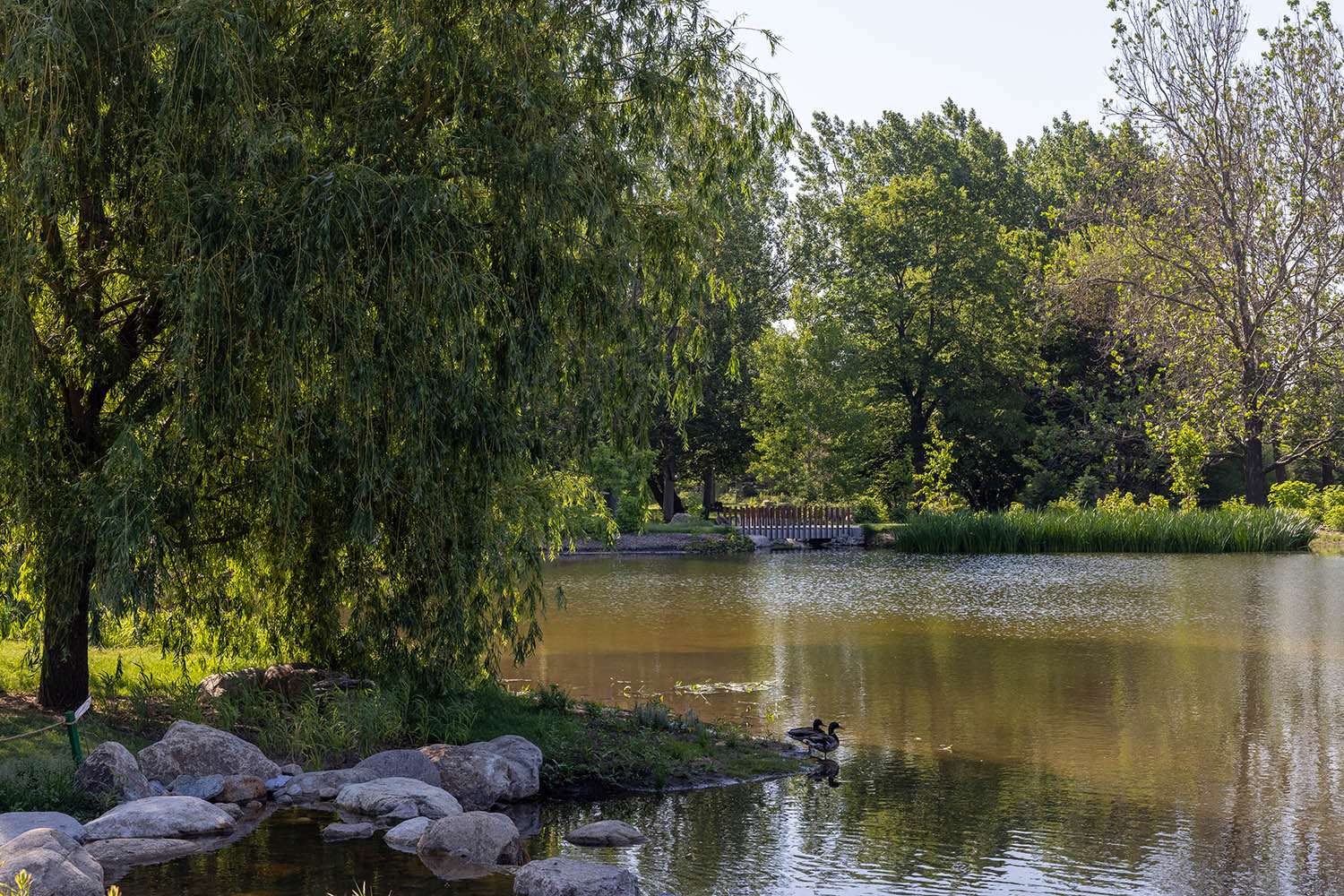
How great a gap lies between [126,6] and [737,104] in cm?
550

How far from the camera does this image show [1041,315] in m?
46.8

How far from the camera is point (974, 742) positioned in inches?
483

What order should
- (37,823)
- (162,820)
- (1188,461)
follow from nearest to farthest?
(37,823), (162,820), (1188,461)

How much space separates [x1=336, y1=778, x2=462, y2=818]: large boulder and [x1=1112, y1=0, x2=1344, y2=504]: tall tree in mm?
30723

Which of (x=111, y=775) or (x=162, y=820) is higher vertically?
(x=111, y=775)

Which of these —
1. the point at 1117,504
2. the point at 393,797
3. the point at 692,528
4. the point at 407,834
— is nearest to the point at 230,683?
the point at 393,797

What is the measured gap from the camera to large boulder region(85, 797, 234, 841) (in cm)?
856

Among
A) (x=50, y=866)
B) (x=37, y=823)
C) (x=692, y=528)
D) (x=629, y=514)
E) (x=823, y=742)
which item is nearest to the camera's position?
(x=50, y=866)

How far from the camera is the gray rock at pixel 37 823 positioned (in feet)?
26.2

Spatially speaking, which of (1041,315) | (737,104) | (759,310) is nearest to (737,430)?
(759,310)

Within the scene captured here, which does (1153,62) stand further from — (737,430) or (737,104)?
(737,104)

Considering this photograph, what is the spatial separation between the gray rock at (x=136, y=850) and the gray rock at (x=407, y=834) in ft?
4.42

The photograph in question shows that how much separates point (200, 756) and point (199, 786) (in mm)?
317

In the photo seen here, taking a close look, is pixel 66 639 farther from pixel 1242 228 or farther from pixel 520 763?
pixel 1242 228
